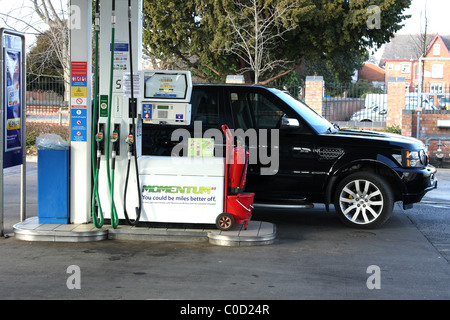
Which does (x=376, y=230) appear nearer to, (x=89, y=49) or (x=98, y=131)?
(x=98, y=131)

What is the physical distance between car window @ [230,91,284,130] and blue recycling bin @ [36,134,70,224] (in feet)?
8.67

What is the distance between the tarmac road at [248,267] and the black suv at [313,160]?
447 mm

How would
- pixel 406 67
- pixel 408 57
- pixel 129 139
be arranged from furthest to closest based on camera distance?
pixel 406 67
pixel 408 57
pixel 129 139

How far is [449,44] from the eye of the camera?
76.4m

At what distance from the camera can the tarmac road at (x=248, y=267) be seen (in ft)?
18.2

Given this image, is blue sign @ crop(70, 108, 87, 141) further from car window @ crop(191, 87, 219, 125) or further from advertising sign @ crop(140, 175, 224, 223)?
car window @ crop(191, 87, 219, 125)

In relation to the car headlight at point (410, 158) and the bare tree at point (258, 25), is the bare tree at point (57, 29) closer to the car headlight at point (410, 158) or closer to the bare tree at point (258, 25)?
the bare tree at point (258, 25)

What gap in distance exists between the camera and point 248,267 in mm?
6457

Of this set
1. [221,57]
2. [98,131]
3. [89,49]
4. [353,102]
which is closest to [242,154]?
[98,131]

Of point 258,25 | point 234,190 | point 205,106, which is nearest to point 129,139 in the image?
point 234,190

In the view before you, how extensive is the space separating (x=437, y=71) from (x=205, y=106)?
2631 inches

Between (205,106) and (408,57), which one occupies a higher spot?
(408,57)

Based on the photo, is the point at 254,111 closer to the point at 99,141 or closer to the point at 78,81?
the point at 99,141
